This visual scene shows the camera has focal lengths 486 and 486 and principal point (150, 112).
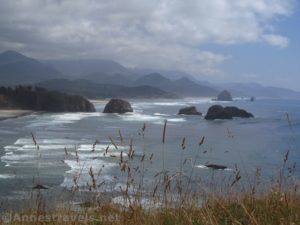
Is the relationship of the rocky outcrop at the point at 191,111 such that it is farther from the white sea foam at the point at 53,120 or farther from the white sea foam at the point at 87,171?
the white sea foam at the point at 87,171

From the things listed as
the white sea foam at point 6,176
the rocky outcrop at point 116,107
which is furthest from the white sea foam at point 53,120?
the white sea foam at point 6,176

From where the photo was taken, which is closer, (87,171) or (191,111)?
(87,171)

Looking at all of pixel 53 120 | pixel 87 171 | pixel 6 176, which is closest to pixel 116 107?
pixel 53 120

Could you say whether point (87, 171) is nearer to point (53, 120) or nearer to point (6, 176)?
point (6, 176)

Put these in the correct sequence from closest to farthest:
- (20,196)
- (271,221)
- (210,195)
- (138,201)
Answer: (271,221)
(138,201)
(210,195)
(20,196)

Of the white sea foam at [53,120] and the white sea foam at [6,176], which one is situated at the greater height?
the white sea foam at [6,176]

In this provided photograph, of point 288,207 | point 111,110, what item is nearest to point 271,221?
point 288,207

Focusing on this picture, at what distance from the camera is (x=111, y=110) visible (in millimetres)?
108688

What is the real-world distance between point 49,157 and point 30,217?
1063 inches

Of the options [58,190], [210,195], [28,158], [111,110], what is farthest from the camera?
[111,110]

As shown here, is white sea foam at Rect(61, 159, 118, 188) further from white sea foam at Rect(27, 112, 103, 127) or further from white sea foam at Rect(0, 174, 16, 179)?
white sea foam at Rect(27, 112, 103, 127)

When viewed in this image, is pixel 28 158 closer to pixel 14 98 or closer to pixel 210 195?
pixel 210 195

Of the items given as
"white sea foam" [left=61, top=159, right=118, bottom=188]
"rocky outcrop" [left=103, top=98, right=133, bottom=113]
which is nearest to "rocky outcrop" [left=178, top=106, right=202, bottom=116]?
"rocky outcrop" [left=103, top=98, right=133, bottom=113]

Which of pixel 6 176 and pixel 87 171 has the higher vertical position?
pixel 87 171
